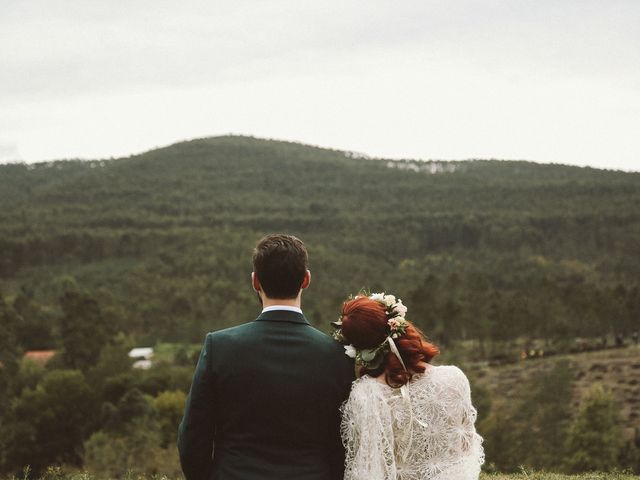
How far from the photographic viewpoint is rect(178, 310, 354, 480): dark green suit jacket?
3.93m

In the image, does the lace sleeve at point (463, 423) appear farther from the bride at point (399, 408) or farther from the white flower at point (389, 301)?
the white flower at point (389, 301)

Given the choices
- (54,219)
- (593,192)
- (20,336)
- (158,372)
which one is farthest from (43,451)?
(593,192)

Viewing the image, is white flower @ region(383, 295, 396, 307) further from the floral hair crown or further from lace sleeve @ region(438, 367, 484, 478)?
lace sleeve @ region(438, 367, 484, 478)

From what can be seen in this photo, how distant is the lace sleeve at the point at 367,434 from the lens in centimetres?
416

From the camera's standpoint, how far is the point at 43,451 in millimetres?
34469

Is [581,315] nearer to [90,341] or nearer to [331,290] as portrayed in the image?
[331,290]

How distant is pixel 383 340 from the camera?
427cm

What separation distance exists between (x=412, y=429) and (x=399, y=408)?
6.2 inches

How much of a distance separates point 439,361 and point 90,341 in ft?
79.1

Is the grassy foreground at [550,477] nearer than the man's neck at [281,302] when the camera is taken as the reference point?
No

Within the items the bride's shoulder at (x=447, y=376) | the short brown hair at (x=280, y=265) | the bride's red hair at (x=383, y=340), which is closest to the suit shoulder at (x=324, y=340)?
the bride's red hair at (x=383, y=340)

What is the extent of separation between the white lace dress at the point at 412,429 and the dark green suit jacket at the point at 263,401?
0.21 m

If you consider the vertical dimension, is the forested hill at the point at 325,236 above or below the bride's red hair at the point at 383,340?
below

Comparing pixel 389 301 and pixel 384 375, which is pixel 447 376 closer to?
pixel 384 375
